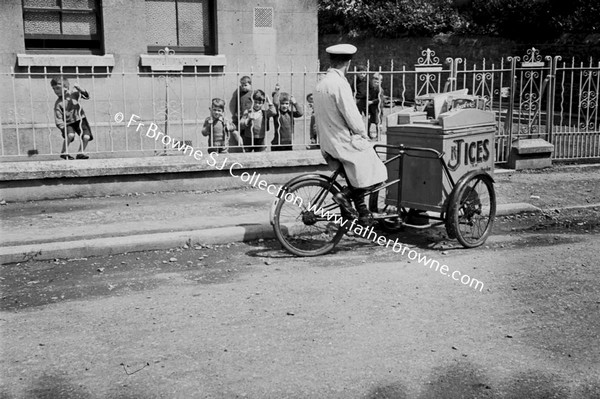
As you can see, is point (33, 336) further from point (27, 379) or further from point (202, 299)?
point (202, 299)

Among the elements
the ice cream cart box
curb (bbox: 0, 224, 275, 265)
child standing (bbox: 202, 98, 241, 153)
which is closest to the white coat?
the ice cream cart box

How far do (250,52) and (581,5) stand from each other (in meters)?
12.0

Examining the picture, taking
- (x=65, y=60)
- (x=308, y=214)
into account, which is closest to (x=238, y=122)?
(x=65, y=60)

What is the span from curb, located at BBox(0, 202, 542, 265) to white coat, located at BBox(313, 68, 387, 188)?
137 cm

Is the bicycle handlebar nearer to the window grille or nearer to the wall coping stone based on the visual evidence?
the wall coping stone

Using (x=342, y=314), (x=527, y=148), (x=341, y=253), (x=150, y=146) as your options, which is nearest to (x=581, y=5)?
(x=527, y=148)

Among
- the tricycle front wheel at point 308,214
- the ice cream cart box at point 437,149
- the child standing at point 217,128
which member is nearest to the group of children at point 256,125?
the child standing at point 217,128

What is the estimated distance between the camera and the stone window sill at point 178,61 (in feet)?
45.6

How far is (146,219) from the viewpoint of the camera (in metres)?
9.12

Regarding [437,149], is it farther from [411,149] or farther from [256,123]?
[256,123]

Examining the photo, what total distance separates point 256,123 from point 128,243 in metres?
4.27

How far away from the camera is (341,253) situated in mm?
8047

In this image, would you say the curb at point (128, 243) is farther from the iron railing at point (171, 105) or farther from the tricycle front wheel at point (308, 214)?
the iron railing at point (171, 105)

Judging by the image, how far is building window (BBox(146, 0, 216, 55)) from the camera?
14.2 meters
